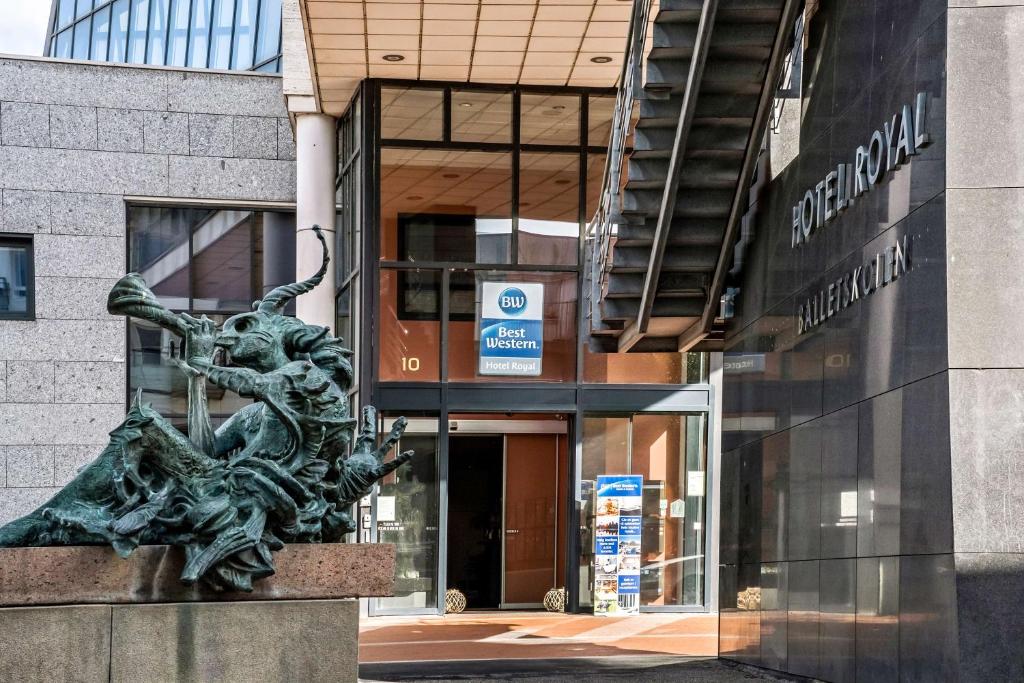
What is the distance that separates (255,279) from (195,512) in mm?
15631

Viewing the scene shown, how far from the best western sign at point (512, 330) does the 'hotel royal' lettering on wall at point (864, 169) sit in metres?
8.60

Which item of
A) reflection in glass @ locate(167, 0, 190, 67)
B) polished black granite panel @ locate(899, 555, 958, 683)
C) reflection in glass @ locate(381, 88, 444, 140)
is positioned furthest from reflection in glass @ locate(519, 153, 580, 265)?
reflection in glass @ locate(167, 0, 190, 67)

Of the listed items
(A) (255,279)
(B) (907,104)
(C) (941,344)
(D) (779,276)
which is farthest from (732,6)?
(A) (255,279)

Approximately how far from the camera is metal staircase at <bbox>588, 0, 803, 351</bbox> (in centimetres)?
1231

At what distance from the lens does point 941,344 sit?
8594mm

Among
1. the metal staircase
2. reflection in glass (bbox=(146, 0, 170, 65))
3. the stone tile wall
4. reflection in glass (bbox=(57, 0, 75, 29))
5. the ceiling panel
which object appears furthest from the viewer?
reflection in glass (bbox=(57, 0, 75, 29))

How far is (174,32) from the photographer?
37375 millimetres

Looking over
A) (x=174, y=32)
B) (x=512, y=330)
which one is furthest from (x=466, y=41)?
(x=174, y=32)

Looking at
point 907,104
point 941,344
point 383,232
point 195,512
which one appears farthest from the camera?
point 383,232

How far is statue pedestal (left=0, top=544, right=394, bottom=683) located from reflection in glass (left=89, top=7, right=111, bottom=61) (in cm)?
3566

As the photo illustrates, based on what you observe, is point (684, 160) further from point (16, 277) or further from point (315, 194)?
point (16, 277)

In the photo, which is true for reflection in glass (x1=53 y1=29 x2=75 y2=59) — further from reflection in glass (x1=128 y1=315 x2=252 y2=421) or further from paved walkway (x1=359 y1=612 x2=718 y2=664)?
paved walkway (x1=359 y1=612 x2=718 y2=664)

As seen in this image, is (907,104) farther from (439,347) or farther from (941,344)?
(439,347)

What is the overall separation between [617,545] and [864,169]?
34.6ft
